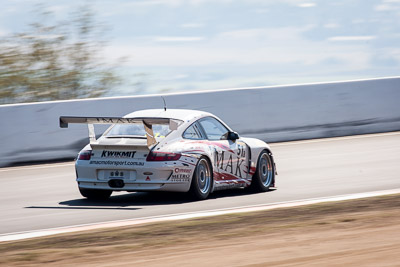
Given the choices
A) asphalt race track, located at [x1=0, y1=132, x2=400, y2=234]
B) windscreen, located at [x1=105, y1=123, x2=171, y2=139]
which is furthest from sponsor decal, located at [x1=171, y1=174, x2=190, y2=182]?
windscreen, located at [x1=105, y1=123, x2=171, y2=139]

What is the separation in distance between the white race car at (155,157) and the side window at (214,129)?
0.02 meters

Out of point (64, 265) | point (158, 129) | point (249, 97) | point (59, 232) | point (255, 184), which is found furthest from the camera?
point (249, 97)

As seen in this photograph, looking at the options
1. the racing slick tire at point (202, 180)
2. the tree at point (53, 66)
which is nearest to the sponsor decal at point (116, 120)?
the racing slick tire at point (202, 180)

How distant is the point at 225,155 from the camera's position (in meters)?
12.2

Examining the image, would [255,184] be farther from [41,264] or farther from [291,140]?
[291,140]

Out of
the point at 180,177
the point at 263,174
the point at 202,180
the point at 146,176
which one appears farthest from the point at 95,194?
the point at 263,174

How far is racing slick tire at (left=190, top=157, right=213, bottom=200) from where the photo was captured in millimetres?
11422

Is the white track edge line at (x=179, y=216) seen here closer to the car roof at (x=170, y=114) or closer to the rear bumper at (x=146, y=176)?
the rear bumper at (x=146, y=176)

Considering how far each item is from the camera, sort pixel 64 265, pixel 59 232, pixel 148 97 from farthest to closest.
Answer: pixel 148 97 → pixel 59 232 → pixel 64 265

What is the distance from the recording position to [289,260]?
7285 millimetres

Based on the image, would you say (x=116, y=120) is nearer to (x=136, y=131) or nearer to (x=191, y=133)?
(x=136, y=131)

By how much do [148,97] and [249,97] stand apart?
295 cm

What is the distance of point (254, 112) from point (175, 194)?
853 centimetres

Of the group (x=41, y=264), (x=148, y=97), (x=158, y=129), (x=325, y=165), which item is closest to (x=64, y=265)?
(x=41, y=264)
